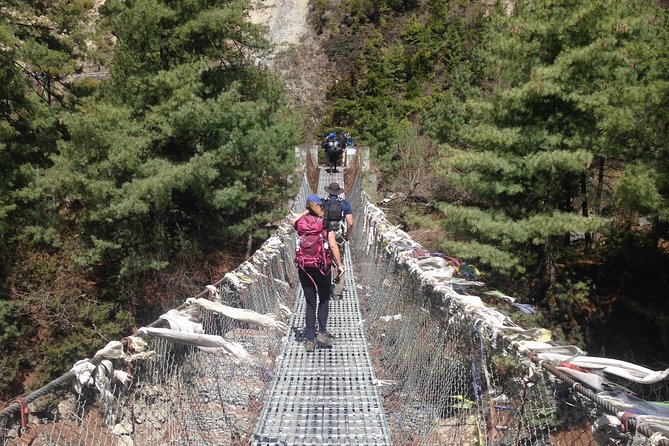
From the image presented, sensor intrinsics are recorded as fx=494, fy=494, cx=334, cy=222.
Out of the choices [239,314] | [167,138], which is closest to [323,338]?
[239,314]

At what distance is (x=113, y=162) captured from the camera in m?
8.24

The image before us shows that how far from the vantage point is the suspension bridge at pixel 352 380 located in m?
1.73

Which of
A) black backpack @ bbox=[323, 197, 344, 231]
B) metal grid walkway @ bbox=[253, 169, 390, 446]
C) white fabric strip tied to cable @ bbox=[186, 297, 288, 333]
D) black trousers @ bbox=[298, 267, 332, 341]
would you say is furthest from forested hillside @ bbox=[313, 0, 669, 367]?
white fabric strip tied to cable @ bbox=[186, 297, 288, 333]

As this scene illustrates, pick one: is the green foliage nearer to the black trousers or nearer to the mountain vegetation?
the mountain vegetation

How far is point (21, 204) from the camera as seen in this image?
28.1 ft

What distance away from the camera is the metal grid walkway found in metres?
2.68

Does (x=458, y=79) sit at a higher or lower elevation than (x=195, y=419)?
higher

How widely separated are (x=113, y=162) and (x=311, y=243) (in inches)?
248

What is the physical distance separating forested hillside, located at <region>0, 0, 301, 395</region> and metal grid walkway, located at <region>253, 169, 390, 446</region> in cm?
562

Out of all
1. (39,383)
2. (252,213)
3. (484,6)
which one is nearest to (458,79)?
(252,213)

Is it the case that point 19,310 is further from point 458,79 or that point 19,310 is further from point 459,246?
point 458,79

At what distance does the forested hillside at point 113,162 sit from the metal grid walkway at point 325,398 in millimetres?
5616

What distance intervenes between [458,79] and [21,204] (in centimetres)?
1100

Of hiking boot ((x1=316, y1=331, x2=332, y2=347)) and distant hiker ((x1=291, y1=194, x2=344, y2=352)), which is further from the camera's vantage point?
hiking boot ((x1=316, y1=331, x2=332, y2=347))
